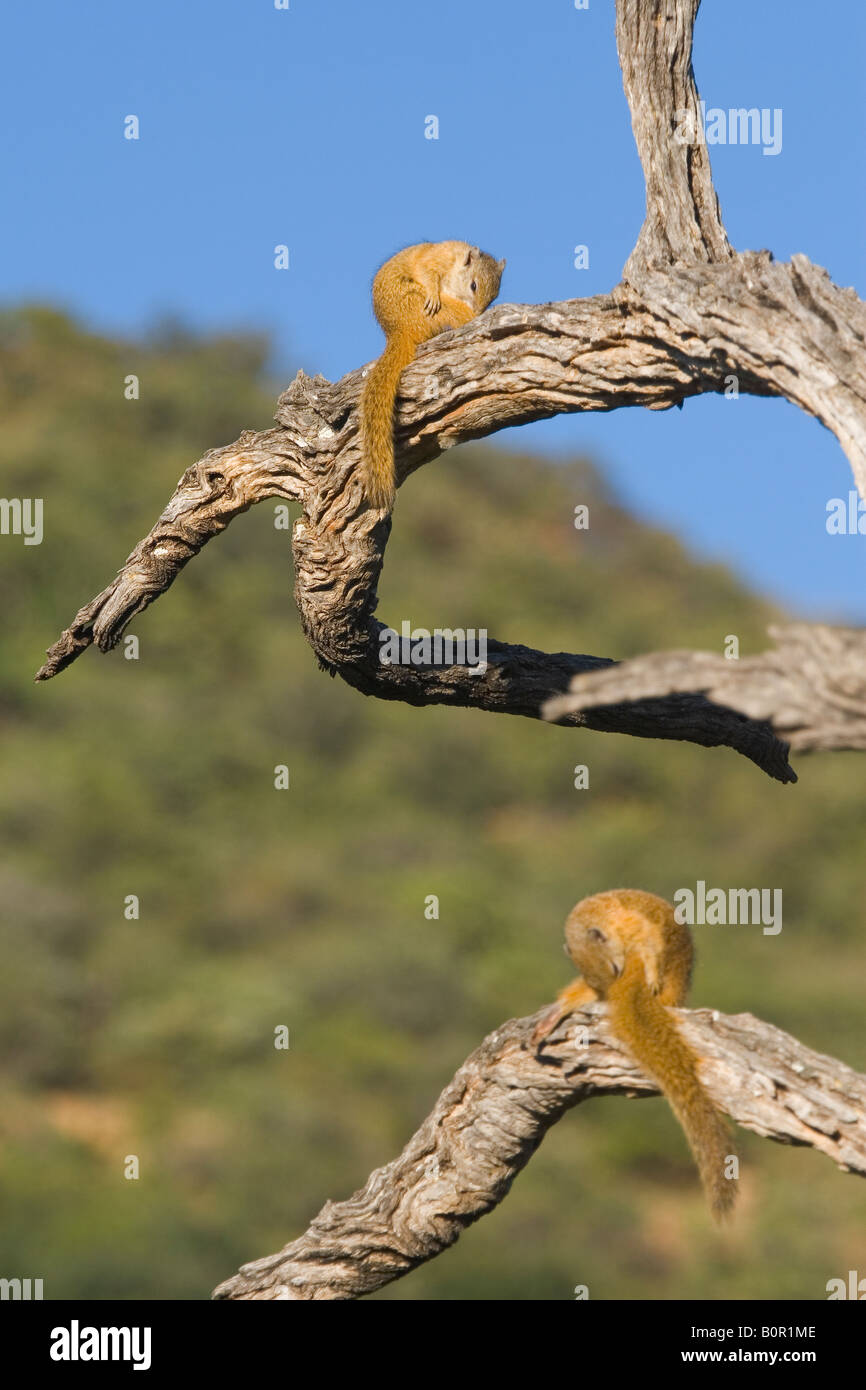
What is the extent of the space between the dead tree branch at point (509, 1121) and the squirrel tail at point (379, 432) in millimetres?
2025

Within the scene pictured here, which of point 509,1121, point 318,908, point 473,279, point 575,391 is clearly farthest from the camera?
point 318,908

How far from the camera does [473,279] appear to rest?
247 inches

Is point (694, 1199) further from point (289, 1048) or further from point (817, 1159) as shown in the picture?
point (289, 1048)

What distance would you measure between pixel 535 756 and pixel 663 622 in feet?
33.7

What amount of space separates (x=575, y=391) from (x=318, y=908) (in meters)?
22.9

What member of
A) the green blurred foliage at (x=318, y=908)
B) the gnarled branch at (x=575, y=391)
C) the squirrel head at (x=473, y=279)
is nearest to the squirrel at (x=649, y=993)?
the gnarled branch at (x=575, y=391)

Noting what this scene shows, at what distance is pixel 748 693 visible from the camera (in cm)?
370

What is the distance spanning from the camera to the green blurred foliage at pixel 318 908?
65.2 ft

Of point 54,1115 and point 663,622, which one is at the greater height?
point 663,622

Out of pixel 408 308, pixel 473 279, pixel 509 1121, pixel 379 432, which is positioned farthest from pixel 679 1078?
pixel 473 279

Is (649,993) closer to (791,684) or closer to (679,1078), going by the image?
(679,1078)

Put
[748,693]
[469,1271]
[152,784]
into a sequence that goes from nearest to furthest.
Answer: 1. [748,693]
2. [469,1271]
3. [152,784]

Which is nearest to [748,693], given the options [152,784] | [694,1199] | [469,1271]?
[469,1271]

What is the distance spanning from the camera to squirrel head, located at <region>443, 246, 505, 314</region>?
622cm
